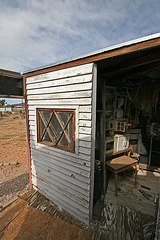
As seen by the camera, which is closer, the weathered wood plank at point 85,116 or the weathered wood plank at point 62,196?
the weathered wood plank at point 85,116

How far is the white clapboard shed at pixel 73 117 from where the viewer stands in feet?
7.34

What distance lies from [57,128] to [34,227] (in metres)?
2.37

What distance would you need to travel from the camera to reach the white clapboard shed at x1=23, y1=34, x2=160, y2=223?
2236mm

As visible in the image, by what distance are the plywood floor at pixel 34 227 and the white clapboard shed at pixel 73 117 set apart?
34 centimetres

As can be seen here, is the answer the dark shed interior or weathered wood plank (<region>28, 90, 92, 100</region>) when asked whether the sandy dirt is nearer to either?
the dark shed interior

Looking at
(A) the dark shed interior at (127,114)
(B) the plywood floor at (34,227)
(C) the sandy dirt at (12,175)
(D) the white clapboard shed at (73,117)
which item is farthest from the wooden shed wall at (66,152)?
(C) the sandy dirt at (12,175)

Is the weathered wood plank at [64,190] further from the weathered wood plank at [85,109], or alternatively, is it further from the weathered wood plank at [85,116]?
the weathered wood plank at [85,109]

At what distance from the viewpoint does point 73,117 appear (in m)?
2.63

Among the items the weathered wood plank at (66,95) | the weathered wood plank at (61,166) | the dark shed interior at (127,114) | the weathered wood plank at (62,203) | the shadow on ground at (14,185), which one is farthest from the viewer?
the shadow on ground at (14,185)

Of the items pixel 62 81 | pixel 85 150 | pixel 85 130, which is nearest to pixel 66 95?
pixel 62 81

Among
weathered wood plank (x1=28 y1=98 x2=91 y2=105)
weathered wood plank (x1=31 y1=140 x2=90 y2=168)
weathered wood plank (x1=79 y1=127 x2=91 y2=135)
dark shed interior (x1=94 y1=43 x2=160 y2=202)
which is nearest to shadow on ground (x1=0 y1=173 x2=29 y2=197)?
weathered wood plank (x1=31 y1=140 x2=90 y2=168)

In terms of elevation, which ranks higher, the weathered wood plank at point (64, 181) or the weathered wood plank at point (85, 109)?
the weathered wood plank at point (85, 109)

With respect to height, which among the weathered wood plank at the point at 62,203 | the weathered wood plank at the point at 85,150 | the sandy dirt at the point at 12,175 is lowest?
the sandy dirt at the point at 12,175

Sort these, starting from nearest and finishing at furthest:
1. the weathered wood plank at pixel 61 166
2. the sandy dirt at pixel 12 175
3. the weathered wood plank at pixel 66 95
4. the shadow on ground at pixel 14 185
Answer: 1. the weathered wood plank at pixel 66 95
2. the weathered wood plank at pixel 61 166
3. the sandy dirt at pixel 12 175
4. the shadow on ground at pixel 14 185
